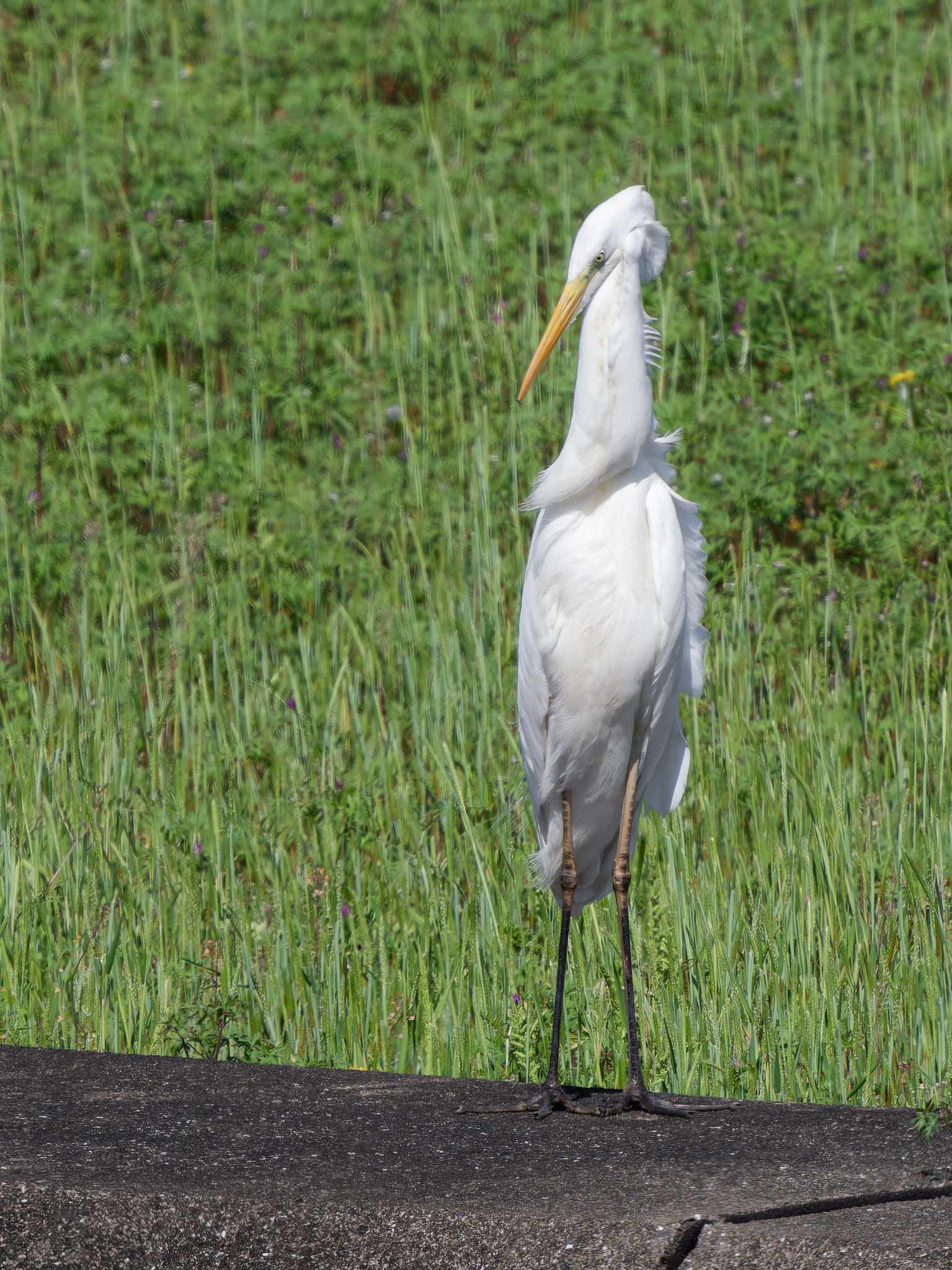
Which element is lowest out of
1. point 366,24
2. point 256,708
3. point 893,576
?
point 256,708

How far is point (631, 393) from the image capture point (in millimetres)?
2836

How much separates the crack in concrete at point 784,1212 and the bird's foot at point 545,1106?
59 centimetres

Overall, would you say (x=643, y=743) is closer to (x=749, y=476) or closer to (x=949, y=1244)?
(x=949, y=1244)

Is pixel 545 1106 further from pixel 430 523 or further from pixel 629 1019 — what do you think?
pixel 430 523

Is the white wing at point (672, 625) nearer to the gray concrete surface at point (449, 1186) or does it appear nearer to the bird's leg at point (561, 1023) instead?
the bird's leg at point (561, 1023)

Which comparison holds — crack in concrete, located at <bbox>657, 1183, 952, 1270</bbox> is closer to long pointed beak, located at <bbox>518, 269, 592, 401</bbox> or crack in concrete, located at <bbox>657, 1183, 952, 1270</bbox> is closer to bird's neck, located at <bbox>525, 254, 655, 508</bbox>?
bird's neck, located at <bbox>525, 254, 655, 508</bbox>

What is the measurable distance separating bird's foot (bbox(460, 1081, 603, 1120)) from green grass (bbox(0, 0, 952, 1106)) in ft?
1.89

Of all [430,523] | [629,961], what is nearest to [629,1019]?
[629,961]

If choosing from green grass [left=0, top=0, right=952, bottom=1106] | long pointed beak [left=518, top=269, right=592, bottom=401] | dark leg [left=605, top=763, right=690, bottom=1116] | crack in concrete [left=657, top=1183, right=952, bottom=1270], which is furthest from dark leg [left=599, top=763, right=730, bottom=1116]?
long pointed beak [left=518, top=269, right=592, bottom=401]

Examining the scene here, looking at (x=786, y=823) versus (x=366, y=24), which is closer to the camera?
(x=786, y=823)

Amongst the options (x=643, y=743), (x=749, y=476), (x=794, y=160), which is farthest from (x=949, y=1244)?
(x=794, y=160)

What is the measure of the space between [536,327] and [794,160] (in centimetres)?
258

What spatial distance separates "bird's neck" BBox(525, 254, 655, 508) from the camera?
2820 millimetres

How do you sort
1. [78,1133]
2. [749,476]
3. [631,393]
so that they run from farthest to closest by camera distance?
[749,476], [631,393], [78,1133]
